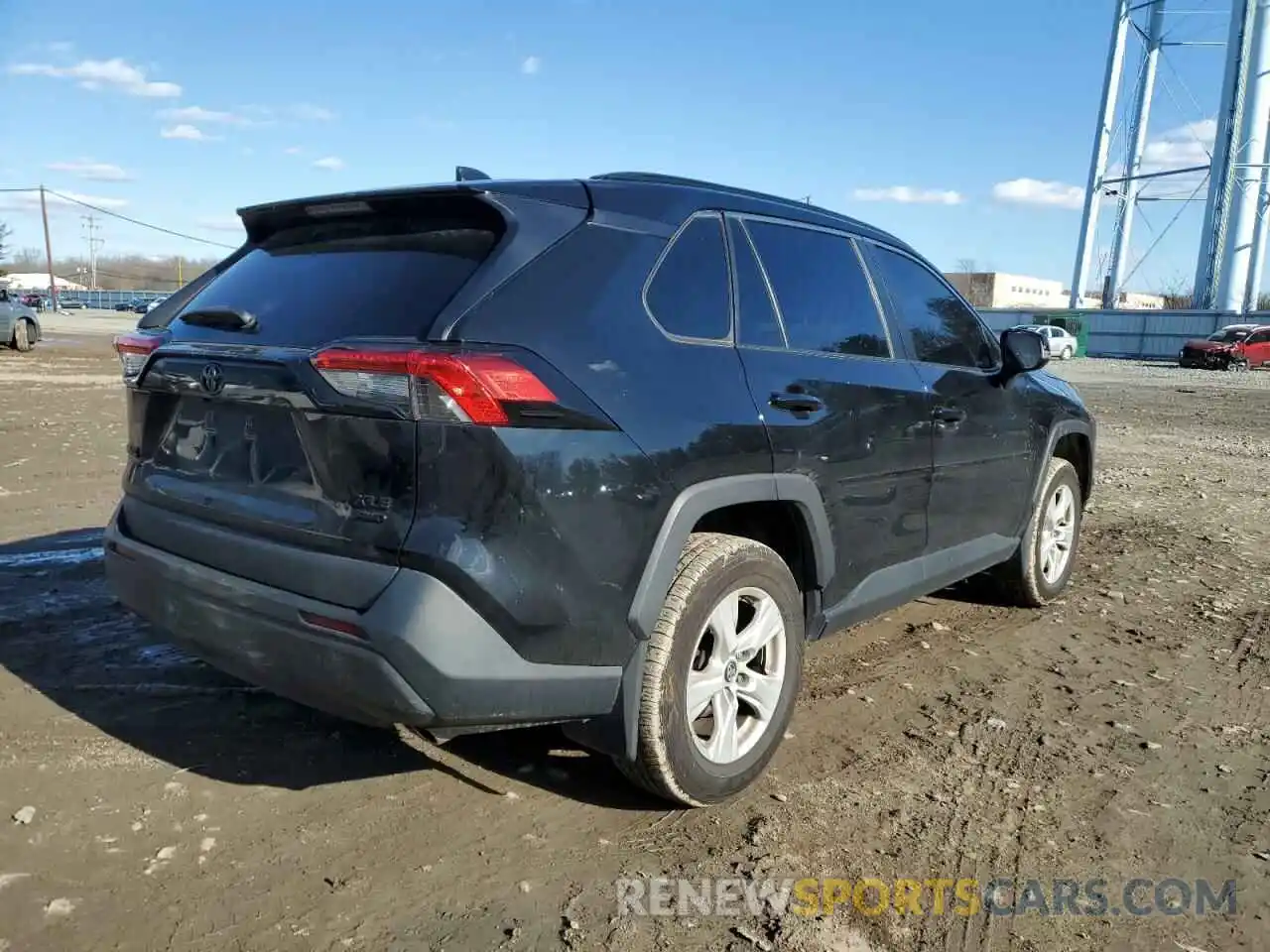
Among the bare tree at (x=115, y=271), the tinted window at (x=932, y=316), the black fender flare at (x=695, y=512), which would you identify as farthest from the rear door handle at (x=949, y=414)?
the bare tree at (x=115, y=271)

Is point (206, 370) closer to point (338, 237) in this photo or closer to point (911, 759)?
point (338, 237)

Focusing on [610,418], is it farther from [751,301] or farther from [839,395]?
[839,395]

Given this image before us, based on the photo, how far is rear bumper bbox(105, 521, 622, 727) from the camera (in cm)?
228

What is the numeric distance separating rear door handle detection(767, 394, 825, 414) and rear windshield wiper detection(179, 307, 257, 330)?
1570mm

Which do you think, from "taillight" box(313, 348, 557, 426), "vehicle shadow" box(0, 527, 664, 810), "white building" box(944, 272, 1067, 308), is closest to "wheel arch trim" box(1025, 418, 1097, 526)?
"vehicle shadow" box(0, 527, 664, 810)

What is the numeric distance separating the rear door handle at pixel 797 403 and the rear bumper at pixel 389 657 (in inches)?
40.4

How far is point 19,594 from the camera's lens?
4.66 metres

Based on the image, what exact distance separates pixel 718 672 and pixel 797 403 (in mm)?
902

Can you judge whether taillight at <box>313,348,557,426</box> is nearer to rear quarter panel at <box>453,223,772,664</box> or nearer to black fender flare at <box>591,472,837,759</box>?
rear quarter panel at <box>453,223,772,664</box>

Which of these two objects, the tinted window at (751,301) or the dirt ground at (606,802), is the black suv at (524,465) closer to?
the tinted window at (751,301)

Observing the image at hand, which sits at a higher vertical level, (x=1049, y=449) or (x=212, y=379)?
(x=212, y=379)

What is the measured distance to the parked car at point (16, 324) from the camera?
74.7ft

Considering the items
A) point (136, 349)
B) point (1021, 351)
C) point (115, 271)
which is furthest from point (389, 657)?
point (115, 271)

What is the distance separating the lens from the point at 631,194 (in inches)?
113
